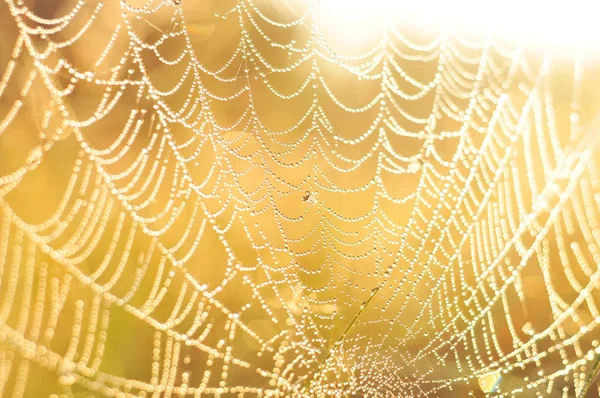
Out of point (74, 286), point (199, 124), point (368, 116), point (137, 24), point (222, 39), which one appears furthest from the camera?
point (368, 116)

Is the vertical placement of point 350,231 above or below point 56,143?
above

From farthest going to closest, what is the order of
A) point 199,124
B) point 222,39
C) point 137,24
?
1. point 222,39
2. point 199,124
3. point 137,24

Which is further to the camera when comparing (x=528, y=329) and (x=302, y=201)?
(x=302, y=201)

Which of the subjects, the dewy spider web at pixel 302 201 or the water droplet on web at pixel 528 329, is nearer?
the dewy spider web at pixel 302 201

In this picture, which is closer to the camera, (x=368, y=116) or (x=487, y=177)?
(x=487, y=177)

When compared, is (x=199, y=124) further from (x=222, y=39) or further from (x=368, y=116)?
(x=368, y=116)

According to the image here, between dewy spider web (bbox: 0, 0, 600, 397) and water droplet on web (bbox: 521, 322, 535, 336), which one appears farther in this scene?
water droplet on web (bbox: 521, 322, 535, 336)

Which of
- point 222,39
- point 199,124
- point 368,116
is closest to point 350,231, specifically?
point 368,116

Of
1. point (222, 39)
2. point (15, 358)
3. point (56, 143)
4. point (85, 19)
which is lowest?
point (15, 358)
